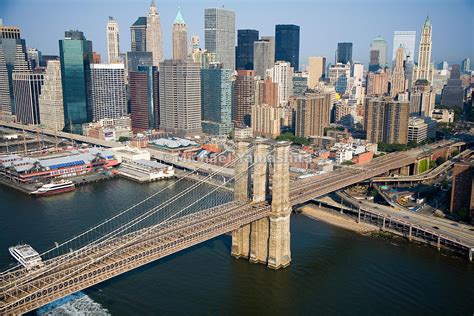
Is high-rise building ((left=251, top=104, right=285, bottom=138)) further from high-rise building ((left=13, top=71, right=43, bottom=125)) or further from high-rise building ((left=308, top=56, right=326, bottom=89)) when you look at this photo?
high-rise building ((left=308, top=56, right=326, bottom=89))

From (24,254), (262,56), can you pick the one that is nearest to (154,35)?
(262,56)

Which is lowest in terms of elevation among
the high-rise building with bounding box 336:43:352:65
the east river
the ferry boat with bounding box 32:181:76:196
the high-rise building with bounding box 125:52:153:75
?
the east river

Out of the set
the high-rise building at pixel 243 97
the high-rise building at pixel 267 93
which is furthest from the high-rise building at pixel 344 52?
the high-rise building at pixel 243 97

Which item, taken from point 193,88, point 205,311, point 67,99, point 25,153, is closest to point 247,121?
point 193,88

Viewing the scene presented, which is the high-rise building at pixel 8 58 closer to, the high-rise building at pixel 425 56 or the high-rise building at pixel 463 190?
the high-rise building at pixel 463 190

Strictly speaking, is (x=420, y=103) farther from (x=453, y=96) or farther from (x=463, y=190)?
(x=463, y=190)

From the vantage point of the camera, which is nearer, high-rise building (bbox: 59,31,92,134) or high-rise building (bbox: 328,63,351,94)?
high-rise building (bbox: 59,31,92,134)

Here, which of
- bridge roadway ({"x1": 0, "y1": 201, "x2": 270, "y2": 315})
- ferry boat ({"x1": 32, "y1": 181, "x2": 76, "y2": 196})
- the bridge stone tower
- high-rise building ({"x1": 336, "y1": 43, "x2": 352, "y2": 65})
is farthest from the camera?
high-rise building ({"x1": 336, "y1": 43, "x2": 352, "y2": 65})

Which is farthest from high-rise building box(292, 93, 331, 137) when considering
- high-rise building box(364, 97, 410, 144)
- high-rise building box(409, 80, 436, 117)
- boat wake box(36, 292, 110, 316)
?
boat wake box(36, 292, 110, 316)
